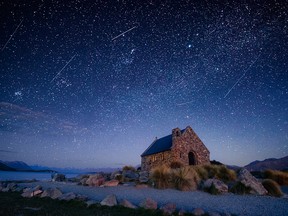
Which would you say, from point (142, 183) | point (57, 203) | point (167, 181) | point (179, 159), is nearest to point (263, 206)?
point (167, 181)

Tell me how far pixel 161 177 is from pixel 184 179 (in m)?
1.65

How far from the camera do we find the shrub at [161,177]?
44.1ft

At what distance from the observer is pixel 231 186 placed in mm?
12844

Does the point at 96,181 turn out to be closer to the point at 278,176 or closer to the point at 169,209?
the point at 169,209

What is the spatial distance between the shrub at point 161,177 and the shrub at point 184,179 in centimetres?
34

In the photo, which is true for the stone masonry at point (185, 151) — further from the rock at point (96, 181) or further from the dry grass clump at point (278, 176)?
the rock at point (96, 181)

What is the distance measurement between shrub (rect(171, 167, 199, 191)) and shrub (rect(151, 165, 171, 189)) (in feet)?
1.12

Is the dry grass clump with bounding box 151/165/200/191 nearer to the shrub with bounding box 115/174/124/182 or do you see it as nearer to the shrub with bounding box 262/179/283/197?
the shrub with bounding box 115/174/124/182

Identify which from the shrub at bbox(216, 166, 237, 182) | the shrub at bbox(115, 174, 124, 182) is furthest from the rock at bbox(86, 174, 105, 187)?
the shrub at bbox(216, 166, 237, 182)

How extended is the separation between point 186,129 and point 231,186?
58.4 ft

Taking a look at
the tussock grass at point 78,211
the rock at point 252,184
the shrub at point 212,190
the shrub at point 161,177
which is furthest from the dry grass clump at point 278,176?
the tussock grass at point 78,211

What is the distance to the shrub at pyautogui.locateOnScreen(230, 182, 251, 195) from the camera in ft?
39.7

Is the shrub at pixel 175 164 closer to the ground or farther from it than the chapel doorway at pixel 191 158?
closer to the ground

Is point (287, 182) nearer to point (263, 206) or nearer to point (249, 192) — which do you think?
point (249, 192)
